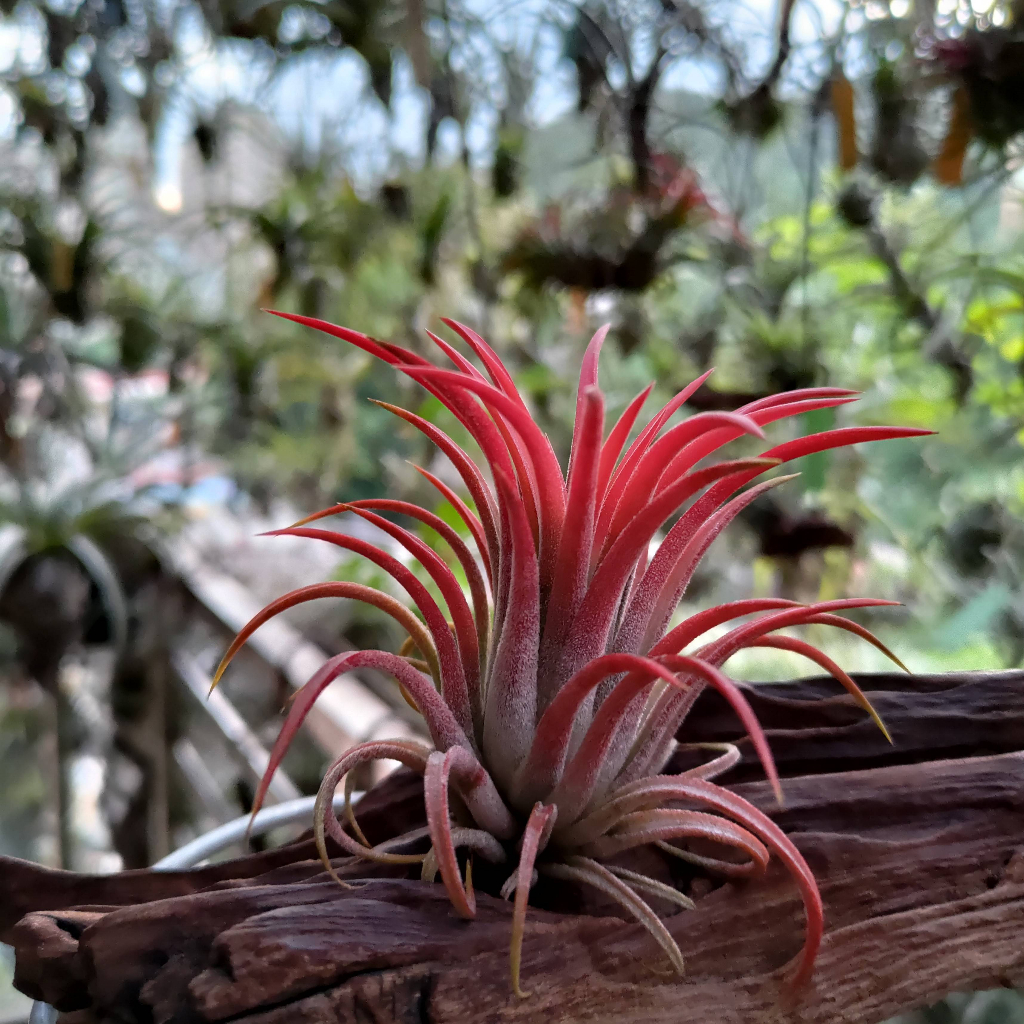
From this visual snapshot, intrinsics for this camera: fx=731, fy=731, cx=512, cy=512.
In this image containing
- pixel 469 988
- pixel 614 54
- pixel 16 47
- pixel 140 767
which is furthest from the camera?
pixel 16 47

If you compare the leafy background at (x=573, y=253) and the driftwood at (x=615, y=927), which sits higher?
the leafy background at (x=573, y=253)

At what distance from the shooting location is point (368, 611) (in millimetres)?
1305

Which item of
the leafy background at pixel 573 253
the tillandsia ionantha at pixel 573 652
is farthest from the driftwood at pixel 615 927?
the leafy background at pixel 573 253

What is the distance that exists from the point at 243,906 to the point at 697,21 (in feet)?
4.68

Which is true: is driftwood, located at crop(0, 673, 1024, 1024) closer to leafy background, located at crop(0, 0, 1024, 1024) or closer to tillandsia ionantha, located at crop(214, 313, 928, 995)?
tillandsia ionantha, located at crop(214, 313, 928, 995)

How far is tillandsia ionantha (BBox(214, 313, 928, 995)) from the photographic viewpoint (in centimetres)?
34

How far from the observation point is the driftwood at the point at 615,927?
12.5 inches

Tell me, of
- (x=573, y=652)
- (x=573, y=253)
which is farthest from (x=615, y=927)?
(x=573, y=253)

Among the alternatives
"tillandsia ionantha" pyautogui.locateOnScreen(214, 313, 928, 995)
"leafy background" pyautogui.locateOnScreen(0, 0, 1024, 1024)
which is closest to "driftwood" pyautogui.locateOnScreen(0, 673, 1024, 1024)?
"tillandsia ionantha" pyautogui.locateOnScreen(214, 313, 928, 995)

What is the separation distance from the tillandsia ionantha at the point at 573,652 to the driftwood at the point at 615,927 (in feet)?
0.06

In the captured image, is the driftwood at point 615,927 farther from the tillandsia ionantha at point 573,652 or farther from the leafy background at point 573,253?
the leafy background at point 573,253

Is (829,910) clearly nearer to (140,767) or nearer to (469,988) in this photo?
(469,988)

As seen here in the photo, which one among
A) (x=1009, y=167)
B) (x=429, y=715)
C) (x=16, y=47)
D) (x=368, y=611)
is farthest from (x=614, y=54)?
(x=16, y=47)

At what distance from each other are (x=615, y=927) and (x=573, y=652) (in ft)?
0.44
